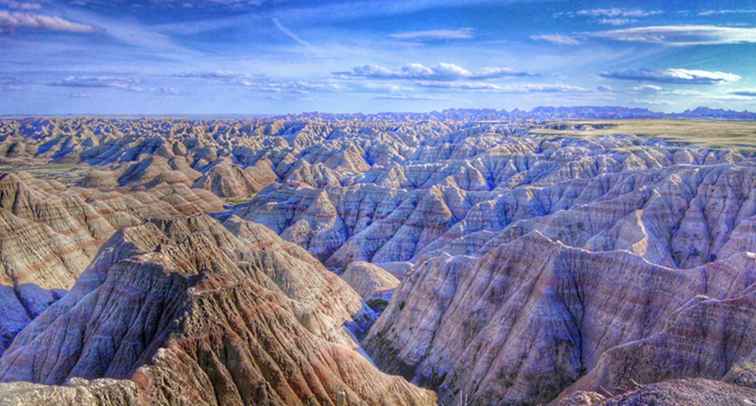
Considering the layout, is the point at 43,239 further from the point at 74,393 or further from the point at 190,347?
the point at 74,393

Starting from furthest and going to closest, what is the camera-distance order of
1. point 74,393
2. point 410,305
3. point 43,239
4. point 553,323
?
1. point 43,239
2. point 410,305
3. point 553,323
4. point 74,393

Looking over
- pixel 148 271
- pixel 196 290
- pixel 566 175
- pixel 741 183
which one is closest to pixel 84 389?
pixel 196 290

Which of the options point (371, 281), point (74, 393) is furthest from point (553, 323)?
point (371, 281)

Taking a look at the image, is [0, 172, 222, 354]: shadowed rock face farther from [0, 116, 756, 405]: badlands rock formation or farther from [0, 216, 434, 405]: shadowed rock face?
[0, 216, 434, 405]: shadowed rock face

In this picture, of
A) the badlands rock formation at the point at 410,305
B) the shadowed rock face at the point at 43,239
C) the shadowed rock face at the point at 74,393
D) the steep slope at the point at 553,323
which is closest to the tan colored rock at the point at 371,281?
the badlands rock formation at the point at 410,305

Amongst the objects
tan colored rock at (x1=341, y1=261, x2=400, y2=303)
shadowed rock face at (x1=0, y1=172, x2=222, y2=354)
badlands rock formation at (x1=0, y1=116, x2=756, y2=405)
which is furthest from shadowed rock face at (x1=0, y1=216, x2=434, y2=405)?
tan colored rock at (x1=341, y1=261, x2=400, y2=303)

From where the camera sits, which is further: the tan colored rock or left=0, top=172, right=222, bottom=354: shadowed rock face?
the tan colored rock

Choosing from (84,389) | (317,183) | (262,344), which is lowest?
(317,183)

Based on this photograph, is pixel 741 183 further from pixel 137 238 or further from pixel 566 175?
pixel 137 238
